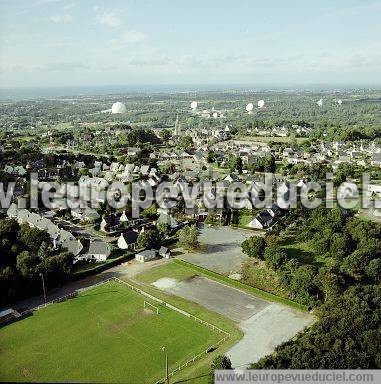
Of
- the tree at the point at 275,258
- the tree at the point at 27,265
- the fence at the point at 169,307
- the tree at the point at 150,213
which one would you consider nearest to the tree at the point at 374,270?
the tree at the point at 275,258

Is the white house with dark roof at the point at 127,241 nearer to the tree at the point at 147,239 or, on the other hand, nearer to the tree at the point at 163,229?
the tree at the point at 147,239

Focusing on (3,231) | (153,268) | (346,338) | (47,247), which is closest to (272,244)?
(153,268)

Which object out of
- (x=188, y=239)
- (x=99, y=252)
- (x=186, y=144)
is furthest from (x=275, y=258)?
(x=186, y=144)

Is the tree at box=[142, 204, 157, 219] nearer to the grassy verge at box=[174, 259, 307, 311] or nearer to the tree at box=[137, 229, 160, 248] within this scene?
the tree at box=[137, 229, 160, 248]

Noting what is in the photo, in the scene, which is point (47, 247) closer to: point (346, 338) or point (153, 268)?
point (153, 268)

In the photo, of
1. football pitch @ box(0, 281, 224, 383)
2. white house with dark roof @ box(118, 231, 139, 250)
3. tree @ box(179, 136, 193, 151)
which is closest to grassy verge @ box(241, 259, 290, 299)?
football pitch @ box(0, 281, 224, 383)

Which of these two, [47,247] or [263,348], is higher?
[47,247]
